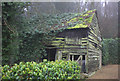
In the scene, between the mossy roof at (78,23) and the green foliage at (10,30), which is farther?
the mossy roof at (78,23)

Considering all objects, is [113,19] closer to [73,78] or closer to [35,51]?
[35,51]

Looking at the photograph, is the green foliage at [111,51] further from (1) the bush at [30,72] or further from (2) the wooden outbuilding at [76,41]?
(1) the bush at [30,72]

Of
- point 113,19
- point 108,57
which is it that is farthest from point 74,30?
point 113,19

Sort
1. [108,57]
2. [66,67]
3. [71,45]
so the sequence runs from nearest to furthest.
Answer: [66,67], [71,45], [108,57]

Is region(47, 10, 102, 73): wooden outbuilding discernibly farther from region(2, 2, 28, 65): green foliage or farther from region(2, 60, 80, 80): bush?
region(2, 60, 80, 80): bush

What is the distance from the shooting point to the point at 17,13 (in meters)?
8.45

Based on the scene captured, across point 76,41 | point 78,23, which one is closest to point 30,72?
point 76,41

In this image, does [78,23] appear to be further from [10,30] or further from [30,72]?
[30,72]

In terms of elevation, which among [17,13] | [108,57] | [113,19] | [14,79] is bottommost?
[108,57]

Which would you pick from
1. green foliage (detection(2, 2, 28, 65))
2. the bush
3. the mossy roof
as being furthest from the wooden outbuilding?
the bush

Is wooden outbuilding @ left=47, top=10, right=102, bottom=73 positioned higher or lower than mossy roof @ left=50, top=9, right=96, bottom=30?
lower

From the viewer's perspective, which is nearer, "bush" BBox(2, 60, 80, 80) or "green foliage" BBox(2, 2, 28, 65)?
"bush" BBox(2, 60, 80, 80)

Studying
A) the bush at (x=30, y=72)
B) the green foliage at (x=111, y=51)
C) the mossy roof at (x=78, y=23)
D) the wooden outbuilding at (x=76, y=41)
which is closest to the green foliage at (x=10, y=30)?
the mossy roof at (x=78, y=23)

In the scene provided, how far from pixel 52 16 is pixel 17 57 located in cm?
486
